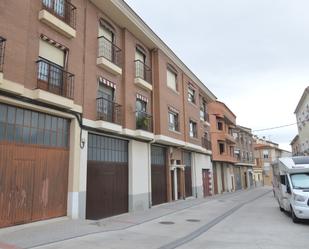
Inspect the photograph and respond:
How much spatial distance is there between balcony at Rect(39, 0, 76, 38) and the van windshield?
10887 mm

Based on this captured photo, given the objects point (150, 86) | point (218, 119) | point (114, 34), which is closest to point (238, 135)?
point (218, 119)

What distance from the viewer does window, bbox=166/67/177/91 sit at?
22.1 m

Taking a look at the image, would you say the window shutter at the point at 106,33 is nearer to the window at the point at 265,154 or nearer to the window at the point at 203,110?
the window at the point at 203,110

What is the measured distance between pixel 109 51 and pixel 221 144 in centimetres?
2489

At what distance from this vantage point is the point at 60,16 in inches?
488

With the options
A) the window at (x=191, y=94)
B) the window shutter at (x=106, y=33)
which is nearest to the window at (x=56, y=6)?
the window shutter at (x=106, y=33)

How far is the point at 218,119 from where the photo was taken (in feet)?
122

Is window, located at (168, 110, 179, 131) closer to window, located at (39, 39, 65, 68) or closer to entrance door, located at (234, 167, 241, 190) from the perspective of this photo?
window, located at (39, 39, 65, 68)

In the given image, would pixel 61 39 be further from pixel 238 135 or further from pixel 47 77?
pixel 238 135

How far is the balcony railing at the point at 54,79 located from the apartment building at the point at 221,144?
75.5 ft

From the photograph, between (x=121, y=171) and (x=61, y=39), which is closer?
(x=61, y=39)

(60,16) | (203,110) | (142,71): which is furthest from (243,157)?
(60,16)

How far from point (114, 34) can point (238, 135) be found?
124 ft

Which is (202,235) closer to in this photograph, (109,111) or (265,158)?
(109,111)
